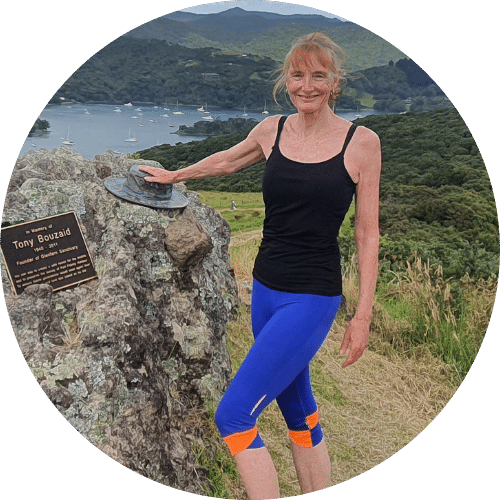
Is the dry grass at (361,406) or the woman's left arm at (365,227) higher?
the woman's left arm at (365,227)

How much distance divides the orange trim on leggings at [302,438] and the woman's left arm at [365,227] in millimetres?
687

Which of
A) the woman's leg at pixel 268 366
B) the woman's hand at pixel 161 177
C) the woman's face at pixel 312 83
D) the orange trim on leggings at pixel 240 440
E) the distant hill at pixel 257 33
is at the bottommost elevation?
the orange trim on leggings at pixel 240 440

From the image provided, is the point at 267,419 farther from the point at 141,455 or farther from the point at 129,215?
the point at 129,215

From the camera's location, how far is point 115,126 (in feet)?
17.6

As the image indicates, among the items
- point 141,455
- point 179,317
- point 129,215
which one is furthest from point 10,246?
point 141,455

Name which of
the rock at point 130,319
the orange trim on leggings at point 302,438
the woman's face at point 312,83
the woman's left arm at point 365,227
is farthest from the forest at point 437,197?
the orange trim on leggings at point 302,438

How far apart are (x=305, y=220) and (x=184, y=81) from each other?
1.79m

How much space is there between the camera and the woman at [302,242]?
14.4 ft

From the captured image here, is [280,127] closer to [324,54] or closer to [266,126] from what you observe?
[266,126]

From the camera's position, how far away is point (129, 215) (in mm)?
5258

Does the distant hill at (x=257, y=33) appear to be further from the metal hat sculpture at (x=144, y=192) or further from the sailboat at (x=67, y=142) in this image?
the metal hat sculpture at (x=144, y=192)

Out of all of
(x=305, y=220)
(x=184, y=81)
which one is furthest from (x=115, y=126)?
(x=305, y=220)

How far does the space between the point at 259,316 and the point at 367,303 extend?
74 centimetres

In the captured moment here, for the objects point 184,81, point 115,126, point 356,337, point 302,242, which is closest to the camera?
point 302,242
